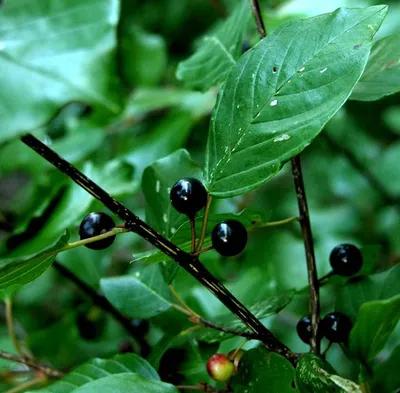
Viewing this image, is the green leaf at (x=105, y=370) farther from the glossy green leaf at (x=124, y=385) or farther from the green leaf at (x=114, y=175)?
the green leaf at (x=114, y=175)

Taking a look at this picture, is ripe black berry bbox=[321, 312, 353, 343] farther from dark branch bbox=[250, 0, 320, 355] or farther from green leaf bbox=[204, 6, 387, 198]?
green leaf bbox=[204, 6, 387, 198]

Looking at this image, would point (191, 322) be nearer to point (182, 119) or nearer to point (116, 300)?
point (116, 300)

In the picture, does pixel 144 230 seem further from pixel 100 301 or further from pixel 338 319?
pixel 100 301

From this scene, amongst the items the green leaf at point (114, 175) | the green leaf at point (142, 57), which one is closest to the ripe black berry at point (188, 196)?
the green leaf at point (114, 175)

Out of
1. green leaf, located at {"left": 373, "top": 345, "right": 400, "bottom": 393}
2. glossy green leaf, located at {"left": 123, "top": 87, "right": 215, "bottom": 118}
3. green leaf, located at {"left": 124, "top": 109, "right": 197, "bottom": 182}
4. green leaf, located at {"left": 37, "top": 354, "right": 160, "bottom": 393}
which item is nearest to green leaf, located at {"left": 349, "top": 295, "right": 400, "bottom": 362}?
green leaf, located at {"left": 373, "top": 345, "right": 400, "bottom": 393}

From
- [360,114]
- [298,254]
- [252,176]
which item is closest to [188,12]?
[360,114]

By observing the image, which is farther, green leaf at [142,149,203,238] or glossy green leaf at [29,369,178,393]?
green leaf at [142,149,203,238]
